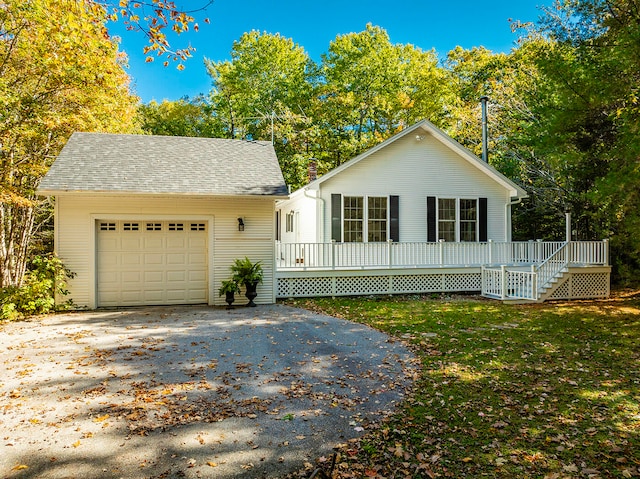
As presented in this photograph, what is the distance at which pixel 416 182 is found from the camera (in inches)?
552

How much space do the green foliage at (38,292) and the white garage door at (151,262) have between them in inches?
36.1

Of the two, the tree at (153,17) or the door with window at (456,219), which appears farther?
→ the door with window at (456,219)

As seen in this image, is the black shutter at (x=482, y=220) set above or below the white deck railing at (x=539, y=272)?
above

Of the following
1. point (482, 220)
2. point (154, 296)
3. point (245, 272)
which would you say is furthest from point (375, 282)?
point (154, 296)

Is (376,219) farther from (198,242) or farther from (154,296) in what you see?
(154,296)

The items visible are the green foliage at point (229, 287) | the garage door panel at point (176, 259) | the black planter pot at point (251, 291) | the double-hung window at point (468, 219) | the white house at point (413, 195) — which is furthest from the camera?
the double-hung window at point (468, 219)

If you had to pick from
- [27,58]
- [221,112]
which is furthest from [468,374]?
[221,112]

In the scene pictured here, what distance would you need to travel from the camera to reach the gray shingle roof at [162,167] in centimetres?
1018

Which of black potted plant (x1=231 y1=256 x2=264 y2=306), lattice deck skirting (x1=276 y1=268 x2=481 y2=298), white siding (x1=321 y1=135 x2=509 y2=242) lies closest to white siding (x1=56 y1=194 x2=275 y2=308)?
black potted plant (x1=231 y1=256 x2=264 y2=306)

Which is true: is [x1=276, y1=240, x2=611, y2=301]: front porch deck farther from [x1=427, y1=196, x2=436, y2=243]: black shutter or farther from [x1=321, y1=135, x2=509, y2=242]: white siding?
[x1=321, y1=135, x2=509, y2=242]: white siding

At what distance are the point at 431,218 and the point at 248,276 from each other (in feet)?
22.8

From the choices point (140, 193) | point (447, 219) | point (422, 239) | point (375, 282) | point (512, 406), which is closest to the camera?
point (512, 406)

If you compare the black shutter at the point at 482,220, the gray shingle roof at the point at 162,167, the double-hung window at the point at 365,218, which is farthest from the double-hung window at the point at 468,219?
the gray shingle roof at the point at 162,167

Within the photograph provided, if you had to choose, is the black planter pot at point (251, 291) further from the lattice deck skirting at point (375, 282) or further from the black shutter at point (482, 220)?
the black shutter at point (482, 220)
